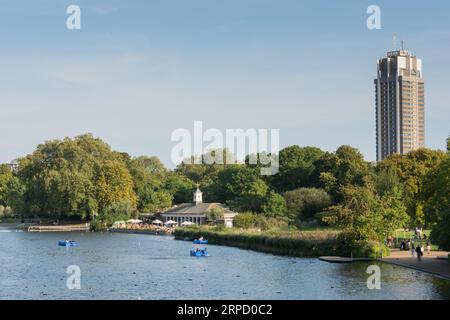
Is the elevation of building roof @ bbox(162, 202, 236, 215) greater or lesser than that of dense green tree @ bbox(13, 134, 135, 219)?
lesser

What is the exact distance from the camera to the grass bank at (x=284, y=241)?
54625mm

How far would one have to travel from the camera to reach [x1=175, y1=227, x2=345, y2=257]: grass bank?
54625 millimetres

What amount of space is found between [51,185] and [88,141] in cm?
1334

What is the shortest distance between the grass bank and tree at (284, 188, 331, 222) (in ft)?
31.4

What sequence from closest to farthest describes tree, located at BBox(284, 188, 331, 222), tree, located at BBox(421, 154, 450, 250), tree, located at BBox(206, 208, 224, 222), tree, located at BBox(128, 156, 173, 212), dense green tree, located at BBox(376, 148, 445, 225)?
tree, located at BBox(421, 154, 450, 250)
dense green tree, located at BBox(376, 148, 445, 225)
tree, located at BBox(284, 188, 331, 222)
tree, located at BBox(206, 208, 224, 222)
tree, located at BBox(128, 156, 173, 212)

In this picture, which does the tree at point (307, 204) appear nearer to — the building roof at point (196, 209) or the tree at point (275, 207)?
the tree at point (275, 207)

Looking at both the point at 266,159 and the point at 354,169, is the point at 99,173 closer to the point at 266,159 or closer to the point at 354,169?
the point at 266,159

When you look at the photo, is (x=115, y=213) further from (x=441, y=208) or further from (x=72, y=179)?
(x=441, y=208)

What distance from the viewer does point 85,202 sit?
4555 inches

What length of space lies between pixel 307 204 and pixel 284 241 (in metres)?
23.7

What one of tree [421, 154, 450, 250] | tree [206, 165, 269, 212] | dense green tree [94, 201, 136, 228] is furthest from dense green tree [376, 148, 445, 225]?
dense green tree [94, 201, 136, 228]

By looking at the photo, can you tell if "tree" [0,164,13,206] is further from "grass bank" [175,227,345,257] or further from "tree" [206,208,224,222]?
"grass bank" [175,227,345,257]

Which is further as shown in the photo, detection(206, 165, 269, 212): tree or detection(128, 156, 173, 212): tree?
detection(128, 156, 173, 212): tree

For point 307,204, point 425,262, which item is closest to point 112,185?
point 307,204
